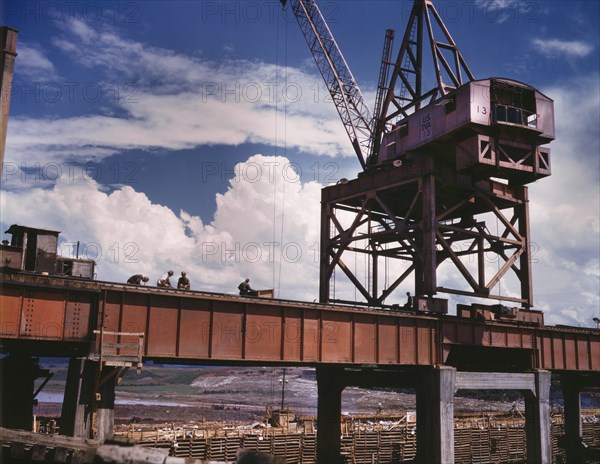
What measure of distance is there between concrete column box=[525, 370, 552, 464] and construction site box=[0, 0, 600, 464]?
90 mm

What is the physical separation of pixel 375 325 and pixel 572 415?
22498mm

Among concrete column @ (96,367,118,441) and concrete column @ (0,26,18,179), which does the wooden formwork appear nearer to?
concrete column @ (96,367,118,441)

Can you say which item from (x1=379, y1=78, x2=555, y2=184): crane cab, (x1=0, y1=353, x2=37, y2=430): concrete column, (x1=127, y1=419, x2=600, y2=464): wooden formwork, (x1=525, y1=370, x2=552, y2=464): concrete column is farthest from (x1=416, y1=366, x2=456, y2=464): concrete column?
(x1=0, y1=353, x2=37, y2=430): concrete column

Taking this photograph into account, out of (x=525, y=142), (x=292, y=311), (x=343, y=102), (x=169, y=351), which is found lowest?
(x=169, y=351)

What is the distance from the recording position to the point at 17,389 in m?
23.1

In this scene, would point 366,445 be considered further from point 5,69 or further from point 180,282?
point 5,69

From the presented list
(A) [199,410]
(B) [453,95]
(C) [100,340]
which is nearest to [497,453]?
(B) [453,95]

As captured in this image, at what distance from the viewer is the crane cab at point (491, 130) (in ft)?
101

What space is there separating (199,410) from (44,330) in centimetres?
7534

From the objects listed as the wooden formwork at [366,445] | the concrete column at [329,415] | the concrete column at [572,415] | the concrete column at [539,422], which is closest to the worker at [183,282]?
the concrete column at [329,415]

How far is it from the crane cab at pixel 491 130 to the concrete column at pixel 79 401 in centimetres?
2164

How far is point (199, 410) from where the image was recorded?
89.4 meters

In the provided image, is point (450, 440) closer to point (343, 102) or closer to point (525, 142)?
point (525, 142)

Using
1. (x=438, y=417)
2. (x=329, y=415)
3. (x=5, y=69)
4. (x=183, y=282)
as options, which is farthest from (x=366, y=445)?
(x=5, y=69)
